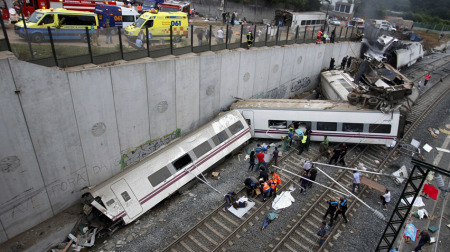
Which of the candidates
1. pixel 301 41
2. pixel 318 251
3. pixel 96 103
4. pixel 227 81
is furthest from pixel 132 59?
pixel 301 41

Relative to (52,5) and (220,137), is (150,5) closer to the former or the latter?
(52,5)

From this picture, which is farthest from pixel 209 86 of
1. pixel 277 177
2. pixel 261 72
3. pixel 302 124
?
pixel 277 177

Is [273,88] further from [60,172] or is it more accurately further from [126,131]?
[60,172]

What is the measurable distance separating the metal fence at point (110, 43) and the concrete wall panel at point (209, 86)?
3.13 ft

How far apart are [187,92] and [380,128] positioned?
1201 centimetres

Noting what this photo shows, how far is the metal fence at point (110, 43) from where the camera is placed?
10.4m

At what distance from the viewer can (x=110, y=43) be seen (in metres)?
13.1

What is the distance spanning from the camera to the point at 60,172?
11852mm

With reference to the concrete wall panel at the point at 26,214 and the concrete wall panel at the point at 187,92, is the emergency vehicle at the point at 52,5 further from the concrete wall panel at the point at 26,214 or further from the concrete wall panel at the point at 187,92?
the concrete wall panel at the point at 26,214

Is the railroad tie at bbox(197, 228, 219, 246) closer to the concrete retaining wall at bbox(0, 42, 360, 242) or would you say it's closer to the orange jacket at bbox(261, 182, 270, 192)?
the orange jacket at bbox(261, 182, 270, 192)

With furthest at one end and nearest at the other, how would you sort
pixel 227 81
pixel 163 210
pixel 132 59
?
pixel 227 81 → pixel 132 59 → pixel 163 210

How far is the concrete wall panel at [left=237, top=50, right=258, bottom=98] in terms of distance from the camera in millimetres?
20047

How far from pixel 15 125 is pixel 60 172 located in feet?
9.15

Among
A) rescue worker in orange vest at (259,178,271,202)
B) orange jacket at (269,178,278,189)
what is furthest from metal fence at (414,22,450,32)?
rescue worker in orange vest at (259,178,271,202)
